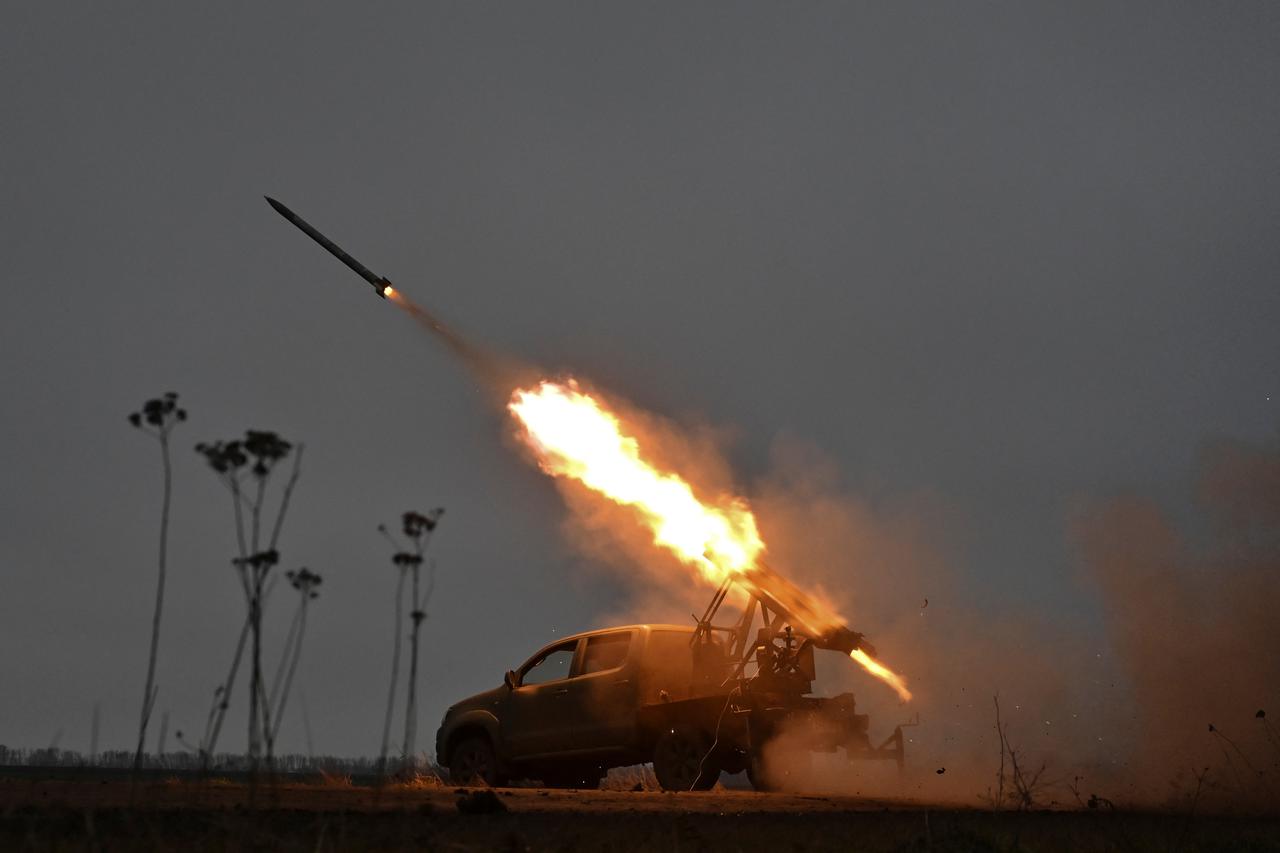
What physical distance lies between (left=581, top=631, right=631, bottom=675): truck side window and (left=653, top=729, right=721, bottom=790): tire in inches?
49.1

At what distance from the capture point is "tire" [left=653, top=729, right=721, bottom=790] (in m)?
15.4

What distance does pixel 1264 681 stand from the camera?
18328 mm

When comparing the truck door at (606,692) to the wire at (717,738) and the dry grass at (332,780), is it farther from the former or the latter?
the dry grass at (332,780)

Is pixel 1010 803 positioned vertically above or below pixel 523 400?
below

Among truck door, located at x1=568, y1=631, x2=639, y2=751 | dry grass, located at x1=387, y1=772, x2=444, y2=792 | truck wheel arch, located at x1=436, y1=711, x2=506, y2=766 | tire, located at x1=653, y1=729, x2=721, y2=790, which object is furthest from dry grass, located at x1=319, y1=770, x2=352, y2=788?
tire, located at x1=653, y1=729, x2=721, y2=790

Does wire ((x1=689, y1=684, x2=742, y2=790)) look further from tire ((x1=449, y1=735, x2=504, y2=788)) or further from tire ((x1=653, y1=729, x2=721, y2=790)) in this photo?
tire ((x1=449, y1=735, x2=504, y2=788))

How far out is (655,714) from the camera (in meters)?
15.9

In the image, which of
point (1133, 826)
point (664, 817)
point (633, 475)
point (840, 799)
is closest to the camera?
point (664, 817)

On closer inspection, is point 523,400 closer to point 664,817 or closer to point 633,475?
point 633,475

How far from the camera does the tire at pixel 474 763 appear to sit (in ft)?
56.9

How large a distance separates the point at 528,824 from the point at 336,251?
656 inches

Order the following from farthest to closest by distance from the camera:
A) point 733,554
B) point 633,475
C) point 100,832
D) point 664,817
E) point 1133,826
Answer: point 633,475 → point 733,554 → point 1133,826 → point 664,817 → point 100,832

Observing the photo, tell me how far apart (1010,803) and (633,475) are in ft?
26.3

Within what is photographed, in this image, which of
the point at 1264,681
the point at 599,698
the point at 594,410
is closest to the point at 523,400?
the point at 594,410
